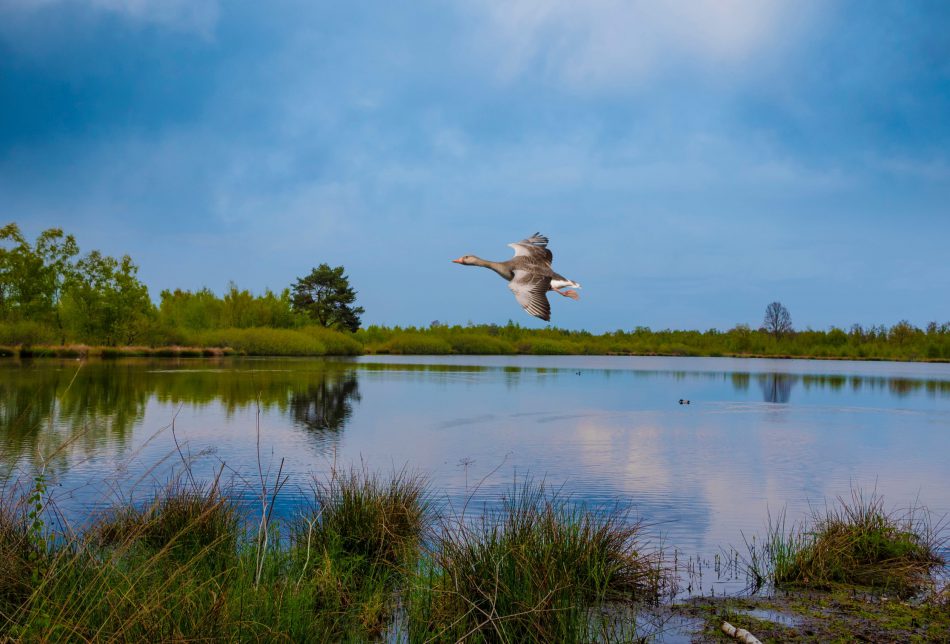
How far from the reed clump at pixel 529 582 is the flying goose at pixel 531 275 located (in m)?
1.37

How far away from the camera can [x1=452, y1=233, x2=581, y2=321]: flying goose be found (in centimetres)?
284

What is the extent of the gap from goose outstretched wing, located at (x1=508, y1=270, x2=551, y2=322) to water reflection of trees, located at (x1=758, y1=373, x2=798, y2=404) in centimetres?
2488

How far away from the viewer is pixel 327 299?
6844 centimetres

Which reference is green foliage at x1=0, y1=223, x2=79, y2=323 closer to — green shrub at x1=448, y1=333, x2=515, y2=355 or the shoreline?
the shoreline

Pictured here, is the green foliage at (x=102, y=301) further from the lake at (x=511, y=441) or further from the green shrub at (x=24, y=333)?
the lake at (x=511, y=441)

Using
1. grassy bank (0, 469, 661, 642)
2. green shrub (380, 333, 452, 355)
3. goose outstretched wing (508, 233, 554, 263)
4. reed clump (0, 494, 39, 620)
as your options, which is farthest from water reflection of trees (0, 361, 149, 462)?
green shrub (380, 333, 452, 355)

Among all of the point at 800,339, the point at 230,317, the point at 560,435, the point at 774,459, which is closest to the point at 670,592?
the point at 774,459

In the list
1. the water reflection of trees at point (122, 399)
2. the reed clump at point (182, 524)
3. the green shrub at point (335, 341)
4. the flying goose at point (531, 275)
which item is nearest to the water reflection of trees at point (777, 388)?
the water reflection of trees at point (122, 399)

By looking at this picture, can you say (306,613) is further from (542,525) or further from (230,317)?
(230,317)

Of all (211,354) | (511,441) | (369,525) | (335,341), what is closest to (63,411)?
(511,441)

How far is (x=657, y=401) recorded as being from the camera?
24578 millimetres

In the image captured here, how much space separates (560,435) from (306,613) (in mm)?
12390

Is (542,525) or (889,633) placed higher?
(542,525)

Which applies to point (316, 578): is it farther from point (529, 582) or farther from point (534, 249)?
point (534, 249)
